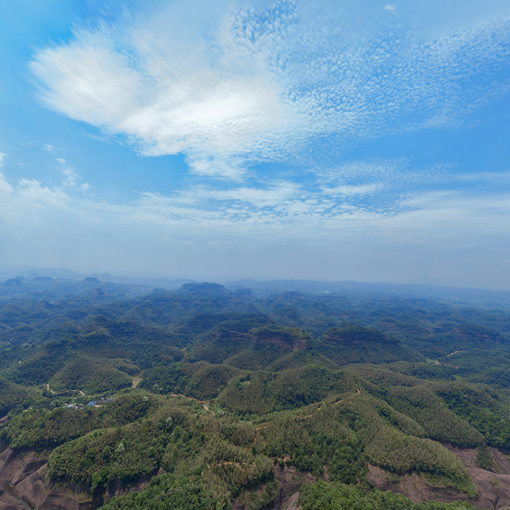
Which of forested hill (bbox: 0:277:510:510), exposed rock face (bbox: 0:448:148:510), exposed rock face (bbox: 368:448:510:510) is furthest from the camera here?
exposed rock face (bbox: 368:448:510:510)

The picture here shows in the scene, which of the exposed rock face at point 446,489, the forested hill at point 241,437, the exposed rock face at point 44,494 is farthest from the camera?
the exposed rock face at point 446,489

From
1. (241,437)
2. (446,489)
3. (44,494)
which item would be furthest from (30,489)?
(446,489)

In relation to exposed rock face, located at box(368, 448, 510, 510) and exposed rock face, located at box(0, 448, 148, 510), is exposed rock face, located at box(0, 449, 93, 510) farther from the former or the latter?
exposed rock face, located at box(368, 448, 510, 510)

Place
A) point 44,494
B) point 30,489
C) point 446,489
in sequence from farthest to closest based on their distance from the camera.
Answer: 1. point 30,489
2. point 446,489
3. point 44,494

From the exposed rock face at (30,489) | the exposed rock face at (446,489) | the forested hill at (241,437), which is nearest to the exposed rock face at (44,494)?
the exposed rock face at (30,489)

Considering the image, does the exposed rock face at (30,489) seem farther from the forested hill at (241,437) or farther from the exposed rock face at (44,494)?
the forested hill at (241,437)

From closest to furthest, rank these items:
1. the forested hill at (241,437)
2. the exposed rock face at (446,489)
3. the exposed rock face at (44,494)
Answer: the exposed rock face at (44,494) → the forested hill at (241,437) → the exposed rock face at (446,489)

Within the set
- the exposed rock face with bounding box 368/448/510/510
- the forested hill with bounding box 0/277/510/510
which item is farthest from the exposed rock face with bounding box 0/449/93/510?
the exposed rock face with bounding box 368/448/510/510

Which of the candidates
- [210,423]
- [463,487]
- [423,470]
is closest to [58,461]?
[210,423]

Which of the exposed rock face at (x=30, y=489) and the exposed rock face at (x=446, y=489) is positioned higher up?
the exposed rock face at (x=446, y=489)

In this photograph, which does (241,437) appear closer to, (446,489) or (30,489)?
(446,489)

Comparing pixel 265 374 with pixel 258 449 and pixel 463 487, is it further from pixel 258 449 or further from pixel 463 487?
pixel 463 487
